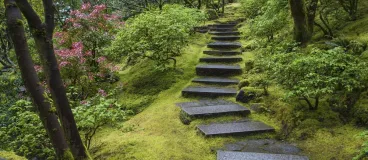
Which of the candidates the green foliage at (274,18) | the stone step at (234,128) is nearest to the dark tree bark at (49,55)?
the stone step at (234,128)

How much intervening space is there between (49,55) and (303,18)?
5.88 m

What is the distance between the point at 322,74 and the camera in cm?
442

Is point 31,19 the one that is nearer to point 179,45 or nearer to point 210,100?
point 210,100

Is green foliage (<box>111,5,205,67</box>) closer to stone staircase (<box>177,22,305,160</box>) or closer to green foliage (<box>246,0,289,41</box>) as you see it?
stone staircase (<box>177,22,305,160</box>)

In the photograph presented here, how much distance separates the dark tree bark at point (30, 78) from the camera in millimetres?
2958

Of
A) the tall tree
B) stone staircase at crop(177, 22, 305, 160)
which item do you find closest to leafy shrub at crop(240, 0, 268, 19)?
stone staircase at crop(177, 22, 305, 160)

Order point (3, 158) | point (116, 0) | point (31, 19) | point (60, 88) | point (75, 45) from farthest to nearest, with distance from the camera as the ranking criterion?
point (116, 0) < point (75, 45) < point (3, 158) < point (60, 88) < point (31, 19)

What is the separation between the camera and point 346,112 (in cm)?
452

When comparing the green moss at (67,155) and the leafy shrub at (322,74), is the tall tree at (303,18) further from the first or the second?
the green moss at (67,155)

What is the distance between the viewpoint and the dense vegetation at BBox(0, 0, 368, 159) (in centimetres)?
307

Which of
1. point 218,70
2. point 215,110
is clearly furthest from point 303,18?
point 215,110

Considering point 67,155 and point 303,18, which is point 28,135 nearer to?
point 67,155

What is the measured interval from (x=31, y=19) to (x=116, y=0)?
14.5m

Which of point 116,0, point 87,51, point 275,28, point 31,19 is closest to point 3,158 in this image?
point 31,19
